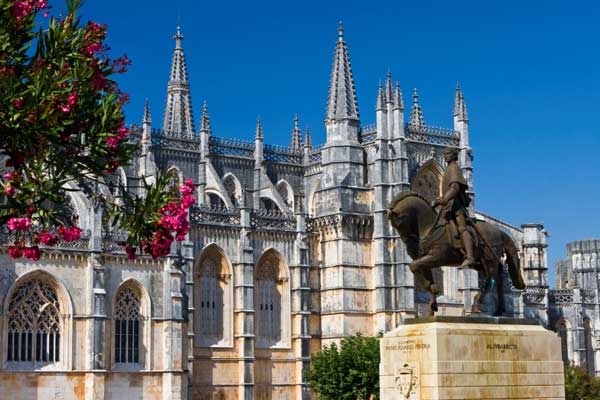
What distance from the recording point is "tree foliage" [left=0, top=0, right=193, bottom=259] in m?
13.5

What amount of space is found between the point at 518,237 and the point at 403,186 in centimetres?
1419

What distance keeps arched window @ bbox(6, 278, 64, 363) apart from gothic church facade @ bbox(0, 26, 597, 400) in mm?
59

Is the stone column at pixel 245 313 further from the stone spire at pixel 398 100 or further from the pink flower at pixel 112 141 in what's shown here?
the pink flower at pixel 112 141

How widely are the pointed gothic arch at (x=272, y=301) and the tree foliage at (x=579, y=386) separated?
1498cm

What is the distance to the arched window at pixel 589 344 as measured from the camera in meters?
71.3

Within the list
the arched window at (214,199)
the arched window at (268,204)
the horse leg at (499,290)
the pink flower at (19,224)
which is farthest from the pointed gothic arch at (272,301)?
the pink flower at (19,224)

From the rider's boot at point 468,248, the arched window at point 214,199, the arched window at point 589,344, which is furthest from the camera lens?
the arched window at point 589,344

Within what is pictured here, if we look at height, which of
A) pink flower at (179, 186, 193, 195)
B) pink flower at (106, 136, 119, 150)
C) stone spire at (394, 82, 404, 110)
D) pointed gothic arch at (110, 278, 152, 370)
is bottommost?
pointed gothic arch at (110, 278, 152, 370)

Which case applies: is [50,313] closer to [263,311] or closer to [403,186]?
[263,311]

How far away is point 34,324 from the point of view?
4631cm

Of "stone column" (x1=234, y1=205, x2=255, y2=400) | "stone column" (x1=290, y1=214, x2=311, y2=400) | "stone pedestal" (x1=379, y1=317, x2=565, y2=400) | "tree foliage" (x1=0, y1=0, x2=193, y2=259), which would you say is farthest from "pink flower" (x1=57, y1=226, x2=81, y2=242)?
"stone column" (x1=290, y1=214, x2=311, y2=400)

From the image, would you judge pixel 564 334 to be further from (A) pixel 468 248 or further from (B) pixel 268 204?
(A) pixel 468 248

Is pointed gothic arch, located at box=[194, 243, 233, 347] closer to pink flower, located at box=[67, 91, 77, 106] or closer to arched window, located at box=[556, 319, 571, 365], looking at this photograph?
arched window, located at box=[556, 319, 571, 365]

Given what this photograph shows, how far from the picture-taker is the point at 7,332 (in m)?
45.5
